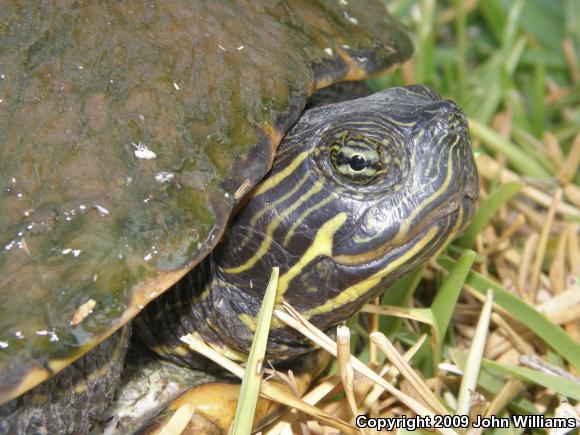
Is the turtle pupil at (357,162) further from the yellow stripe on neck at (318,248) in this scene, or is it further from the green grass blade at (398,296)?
the green grass blade at (398,296)

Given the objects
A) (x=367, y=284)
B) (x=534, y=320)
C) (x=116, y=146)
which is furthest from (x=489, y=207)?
(x=116, y=146)

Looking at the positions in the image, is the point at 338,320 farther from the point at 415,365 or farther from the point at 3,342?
the point at 3,342

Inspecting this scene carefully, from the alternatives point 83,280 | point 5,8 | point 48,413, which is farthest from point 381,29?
point 48,413

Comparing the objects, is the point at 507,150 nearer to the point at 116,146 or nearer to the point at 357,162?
the point at 357,162

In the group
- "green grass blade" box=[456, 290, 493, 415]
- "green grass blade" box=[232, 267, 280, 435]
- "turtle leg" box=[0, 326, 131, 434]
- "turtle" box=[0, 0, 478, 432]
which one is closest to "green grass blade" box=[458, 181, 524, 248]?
"green grass blade" box=[456, 290, 493, 415]

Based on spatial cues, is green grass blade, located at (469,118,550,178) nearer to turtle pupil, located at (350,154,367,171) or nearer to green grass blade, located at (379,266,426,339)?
green grass blade, located at (379,266,426,339)

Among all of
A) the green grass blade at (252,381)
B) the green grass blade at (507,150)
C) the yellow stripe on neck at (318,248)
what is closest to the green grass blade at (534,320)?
the yellow stripe on neck at (318,248)
